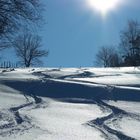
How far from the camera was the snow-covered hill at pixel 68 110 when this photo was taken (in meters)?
4.18

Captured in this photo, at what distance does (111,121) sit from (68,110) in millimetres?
716

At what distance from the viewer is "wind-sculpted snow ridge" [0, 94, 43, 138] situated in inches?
163

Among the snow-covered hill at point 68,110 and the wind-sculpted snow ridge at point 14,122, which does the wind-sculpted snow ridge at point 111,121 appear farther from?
the wind-sculpted snow ridge at point 14,122

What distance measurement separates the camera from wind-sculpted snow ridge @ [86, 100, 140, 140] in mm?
4148

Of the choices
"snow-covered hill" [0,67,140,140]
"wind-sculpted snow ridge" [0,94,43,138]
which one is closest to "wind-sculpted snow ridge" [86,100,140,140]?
"snow-covered hill" [0,67,140,140]

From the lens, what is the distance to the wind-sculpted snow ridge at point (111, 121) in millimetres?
4148

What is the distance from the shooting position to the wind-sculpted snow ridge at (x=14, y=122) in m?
4.14

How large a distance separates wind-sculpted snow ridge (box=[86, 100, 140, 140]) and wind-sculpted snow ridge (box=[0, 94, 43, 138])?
71 centimetres

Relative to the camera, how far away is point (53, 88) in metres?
6.75

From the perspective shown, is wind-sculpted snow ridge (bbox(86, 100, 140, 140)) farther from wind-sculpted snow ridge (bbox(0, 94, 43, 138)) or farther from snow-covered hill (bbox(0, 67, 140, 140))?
wind-sculpted snow ridge (bbox(0, 94, 43, 138))

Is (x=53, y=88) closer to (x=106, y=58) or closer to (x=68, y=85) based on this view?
(x=68, y=85)

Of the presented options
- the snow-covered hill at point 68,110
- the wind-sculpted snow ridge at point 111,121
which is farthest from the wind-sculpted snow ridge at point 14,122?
the wind-sculpted snow ridge at point 111,121

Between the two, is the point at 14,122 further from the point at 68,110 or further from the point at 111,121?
the point at 111,121

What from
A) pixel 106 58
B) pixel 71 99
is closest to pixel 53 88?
pixel 71 99
